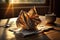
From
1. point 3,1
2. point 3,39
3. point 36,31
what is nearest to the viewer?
point 3,39

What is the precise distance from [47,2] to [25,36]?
201cm

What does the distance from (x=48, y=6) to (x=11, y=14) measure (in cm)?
81

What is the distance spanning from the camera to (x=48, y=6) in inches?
111

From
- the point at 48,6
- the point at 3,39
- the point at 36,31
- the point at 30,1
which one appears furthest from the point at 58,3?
the point at 3,39

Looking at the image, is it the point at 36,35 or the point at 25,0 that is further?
the point at 25,0

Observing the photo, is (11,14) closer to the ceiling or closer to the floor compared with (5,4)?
closer to the floor

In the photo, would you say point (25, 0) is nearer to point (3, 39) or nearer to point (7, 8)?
point (7, 8)

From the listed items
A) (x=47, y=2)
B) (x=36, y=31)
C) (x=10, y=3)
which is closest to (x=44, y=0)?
(x=47, y=2)

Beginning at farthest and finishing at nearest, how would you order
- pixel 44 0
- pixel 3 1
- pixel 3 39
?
1. pixel 44 0
2. pixel 3 1
3. pixel 3 39

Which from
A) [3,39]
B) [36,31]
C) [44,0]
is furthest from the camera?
[44,0]

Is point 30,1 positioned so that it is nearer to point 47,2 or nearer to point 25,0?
point 25,0

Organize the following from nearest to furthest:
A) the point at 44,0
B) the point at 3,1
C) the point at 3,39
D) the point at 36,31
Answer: the point at 3,39 → the point at 36,31 → the point at 3,1 → the point at 44,0

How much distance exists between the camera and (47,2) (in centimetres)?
281

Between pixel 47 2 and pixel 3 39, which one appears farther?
pixel 47 2
